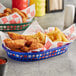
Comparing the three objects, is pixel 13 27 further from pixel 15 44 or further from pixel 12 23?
pixel 15 44

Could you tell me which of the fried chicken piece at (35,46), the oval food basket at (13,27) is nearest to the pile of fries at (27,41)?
the fried chicken piece at (35,46)

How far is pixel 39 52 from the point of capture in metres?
0.95

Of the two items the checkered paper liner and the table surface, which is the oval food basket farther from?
the table surface

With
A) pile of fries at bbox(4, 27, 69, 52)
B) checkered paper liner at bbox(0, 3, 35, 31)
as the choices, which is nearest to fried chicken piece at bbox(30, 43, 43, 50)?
pile of fries at bbox(4, 27, 69, 52)

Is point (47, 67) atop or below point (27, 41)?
below

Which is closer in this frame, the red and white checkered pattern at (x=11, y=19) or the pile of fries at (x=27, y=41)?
the pile of fries at (x=27, y=41)

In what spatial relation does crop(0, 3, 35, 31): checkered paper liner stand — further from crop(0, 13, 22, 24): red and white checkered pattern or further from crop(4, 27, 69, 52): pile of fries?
crop(4, 27, 69, 52): pile of fries

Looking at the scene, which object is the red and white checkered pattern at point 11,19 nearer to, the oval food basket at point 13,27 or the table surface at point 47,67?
the oval food basket at point 13,27

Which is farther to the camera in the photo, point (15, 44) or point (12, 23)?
point (12, 23)

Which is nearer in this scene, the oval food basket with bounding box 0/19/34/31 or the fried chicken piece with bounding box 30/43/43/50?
the fried chicken piece with bounding box 30/43/43/50

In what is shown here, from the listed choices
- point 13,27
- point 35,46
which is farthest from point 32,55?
point 13,27

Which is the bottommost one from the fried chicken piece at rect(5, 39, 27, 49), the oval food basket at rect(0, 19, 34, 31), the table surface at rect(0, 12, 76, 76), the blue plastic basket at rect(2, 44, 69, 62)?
the table surface at rect(0, 12, 76, 76)

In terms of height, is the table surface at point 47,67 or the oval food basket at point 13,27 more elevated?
the oval food basket at point 13,27

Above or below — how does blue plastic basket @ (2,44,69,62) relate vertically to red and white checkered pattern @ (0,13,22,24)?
below
